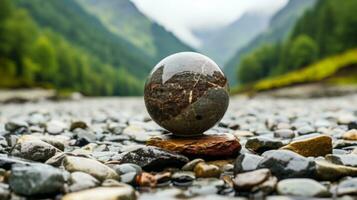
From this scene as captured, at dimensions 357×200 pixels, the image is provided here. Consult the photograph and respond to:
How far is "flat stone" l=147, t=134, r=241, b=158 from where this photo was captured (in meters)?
5.44

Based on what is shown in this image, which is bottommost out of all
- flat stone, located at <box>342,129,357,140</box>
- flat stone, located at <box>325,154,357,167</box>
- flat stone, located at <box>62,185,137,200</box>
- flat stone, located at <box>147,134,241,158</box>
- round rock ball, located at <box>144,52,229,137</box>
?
flat stone, located at <box>62,185,137,200</box>

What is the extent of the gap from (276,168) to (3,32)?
58975 mm

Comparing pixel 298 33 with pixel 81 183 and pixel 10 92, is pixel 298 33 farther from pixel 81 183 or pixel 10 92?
pixel 81 183

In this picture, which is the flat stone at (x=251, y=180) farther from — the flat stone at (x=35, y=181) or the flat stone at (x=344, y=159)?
the flat stone at (x=35, y=181)

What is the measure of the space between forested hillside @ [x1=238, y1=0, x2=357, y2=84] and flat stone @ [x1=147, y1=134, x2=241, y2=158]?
238 feet

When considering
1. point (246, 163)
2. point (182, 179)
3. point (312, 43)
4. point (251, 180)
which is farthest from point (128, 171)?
point (312, 43)

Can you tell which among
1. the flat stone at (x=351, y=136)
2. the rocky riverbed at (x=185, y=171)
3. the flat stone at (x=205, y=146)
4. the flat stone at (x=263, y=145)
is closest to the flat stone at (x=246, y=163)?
the rocky riverbed at (x=185, y=171)

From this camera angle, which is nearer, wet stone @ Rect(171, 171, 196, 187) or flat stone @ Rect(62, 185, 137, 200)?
flat stone @ Rect(62, 185, 137, 200)

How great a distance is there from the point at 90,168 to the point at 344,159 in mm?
2624

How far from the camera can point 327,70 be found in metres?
60.1

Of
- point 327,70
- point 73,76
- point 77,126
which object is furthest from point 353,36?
point 77,126

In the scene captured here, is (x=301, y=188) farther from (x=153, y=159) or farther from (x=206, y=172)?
(x=153, y=159)

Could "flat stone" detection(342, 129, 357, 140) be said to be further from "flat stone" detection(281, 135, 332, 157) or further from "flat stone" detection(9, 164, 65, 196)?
"flat stone" detection(9, 164, 65, 196)

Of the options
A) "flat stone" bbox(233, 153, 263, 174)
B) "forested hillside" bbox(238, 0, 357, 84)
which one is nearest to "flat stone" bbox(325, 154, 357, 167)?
"flat stone" bbox(233, 153, 263, 174)
